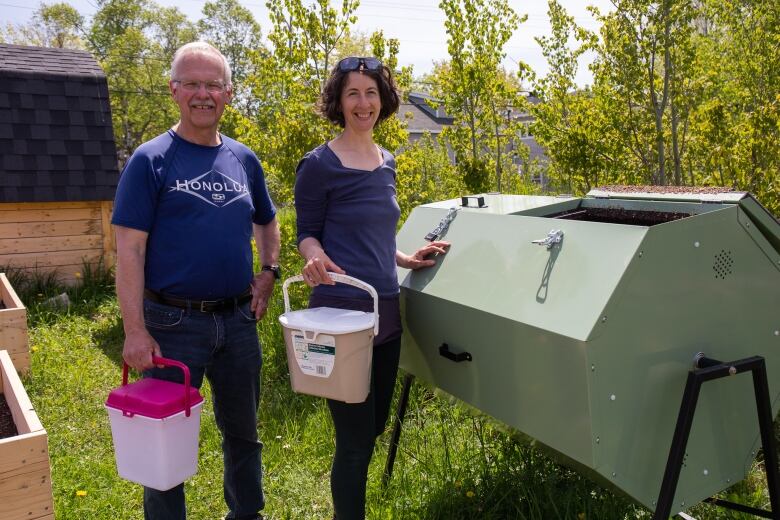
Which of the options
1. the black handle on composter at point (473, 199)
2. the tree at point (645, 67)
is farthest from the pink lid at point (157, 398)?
the tree at point (645, 67)

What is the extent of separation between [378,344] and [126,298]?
3.04 feet

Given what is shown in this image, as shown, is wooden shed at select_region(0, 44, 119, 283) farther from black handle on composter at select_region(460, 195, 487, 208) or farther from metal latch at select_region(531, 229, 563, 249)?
metal latch at select_region(531, 229, 563, 249)

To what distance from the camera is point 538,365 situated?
2105 mm

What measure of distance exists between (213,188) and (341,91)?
61cm

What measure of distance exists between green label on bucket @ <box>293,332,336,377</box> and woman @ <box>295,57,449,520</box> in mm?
203

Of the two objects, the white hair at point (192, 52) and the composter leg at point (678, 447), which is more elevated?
the white hair at point (192, 52)

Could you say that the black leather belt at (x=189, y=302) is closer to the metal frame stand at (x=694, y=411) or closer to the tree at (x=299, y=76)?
the metal frame stand at (x=694, y=411)

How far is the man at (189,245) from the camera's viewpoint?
2359 mm

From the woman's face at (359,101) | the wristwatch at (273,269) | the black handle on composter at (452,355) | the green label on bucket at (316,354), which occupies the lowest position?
the black handle on composter at (452,355)

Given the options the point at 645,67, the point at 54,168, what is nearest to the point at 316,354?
the point at 645,67

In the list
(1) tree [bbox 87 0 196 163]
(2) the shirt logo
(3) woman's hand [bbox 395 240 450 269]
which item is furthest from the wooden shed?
(1) tree [bbox 87 0 196 163]

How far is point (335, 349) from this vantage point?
221cm

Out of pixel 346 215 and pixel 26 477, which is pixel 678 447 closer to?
pixel 346 215

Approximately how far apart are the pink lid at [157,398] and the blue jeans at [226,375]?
0.13m
